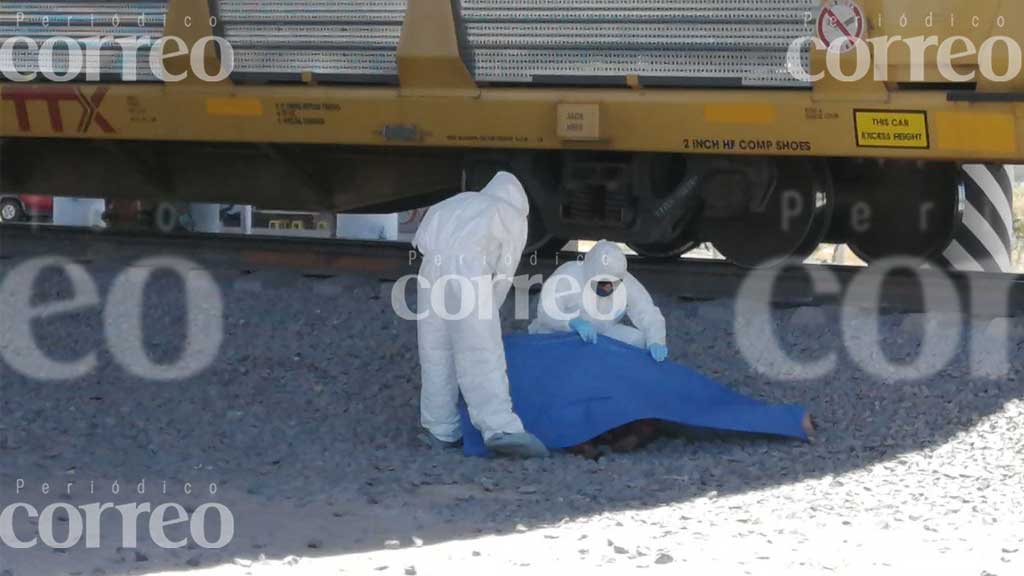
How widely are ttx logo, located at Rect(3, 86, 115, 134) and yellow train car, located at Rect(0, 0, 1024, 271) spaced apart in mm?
19

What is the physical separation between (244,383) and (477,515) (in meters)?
2.71

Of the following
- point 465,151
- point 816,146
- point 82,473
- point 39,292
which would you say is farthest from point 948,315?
point 39,292

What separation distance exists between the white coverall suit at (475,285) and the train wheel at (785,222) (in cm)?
312

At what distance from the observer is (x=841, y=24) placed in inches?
344

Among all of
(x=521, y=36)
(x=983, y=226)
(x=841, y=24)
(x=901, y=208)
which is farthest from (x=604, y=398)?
(x=983, y=226)

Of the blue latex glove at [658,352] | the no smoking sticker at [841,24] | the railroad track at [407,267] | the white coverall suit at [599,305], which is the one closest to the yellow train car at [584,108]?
the no smoking sticker at [841,24]

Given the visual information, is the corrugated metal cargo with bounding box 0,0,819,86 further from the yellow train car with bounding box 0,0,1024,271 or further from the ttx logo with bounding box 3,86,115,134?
the ttx logo with bounding box 3,86,115,134

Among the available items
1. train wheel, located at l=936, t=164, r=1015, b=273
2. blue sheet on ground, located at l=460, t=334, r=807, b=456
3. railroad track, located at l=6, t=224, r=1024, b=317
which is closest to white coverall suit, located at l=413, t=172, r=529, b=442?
blue sheet on ground, located at l=460, t=334, r=807, b=456

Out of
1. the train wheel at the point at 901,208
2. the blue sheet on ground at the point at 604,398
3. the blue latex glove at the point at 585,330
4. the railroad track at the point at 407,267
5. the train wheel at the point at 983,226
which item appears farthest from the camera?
the train wheel at the point at 983,226

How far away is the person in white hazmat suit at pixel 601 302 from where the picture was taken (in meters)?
7.21

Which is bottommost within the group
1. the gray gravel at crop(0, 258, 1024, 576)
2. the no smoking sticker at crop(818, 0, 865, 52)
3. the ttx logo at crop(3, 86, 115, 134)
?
the gray gravel at crop(0, 258, 1024, 576)

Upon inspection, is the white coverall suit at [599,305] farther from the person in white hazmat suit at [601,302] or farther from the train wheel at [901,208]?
the train wheel at [901,208]

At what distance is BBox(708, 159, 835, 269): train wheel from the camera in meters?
9.70

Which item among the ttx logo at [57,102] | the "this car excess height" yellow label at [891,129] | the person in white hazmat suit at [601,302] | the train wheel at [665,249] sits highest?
the ttx logo at [57,102]
